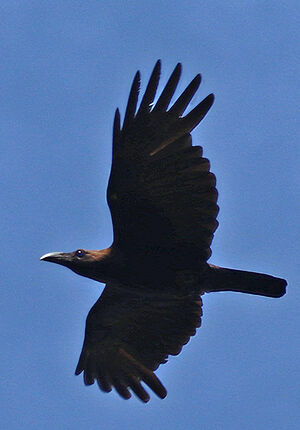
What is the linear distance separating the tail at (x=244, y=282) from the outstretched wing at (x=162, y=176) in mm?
323

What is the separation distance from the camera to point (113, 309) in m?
14.1

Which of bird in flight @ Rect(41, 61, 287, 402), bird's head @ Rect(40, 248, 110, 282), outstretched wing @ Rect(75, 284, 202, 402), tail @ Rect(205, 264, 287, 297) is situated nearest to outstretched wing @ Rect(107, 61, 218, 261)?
bird in flight @ Rect(41, 61, 287, 402)

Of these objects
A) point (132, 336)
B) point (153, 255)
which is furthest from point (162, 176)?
point (132, 336)

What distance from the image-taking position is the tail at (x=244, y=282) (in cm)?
1305

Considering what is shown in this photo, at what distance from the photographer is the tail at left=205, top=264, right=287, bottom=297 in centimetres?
1305

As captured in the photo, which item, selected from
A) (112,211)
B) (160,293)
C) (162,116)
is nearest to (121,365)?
(160,293)

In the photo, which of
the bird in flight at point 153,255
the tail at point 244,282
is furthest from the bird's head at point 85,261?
the tail at point 244,282

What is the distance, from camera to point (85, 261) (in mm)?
13250

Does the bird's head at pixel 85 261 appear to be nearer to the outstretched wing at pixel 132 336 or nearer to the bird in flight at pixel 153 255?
the bird in flight at pixel 153 255

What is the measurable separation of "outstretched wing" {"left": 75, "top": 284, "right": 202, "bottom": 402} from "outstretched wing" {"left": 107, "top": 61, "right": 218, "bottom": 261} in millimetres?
1110

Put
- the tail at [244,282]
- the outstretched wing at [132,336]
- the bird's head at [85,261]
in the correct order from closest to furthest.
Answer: the tail at [244,282]
the bird's head at [85,261]
the outstretched wing at [132,336]

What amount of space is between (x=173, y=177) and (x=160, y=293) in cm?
170

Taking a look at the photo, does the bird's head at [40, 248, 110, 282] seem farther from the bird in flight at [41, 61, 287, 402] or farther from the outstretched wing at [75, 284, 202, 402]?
the outstretched wing at [75, 284, 202, 402]

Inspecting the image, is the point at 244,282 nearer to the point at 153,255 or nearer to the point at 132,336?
the point at 153,255
